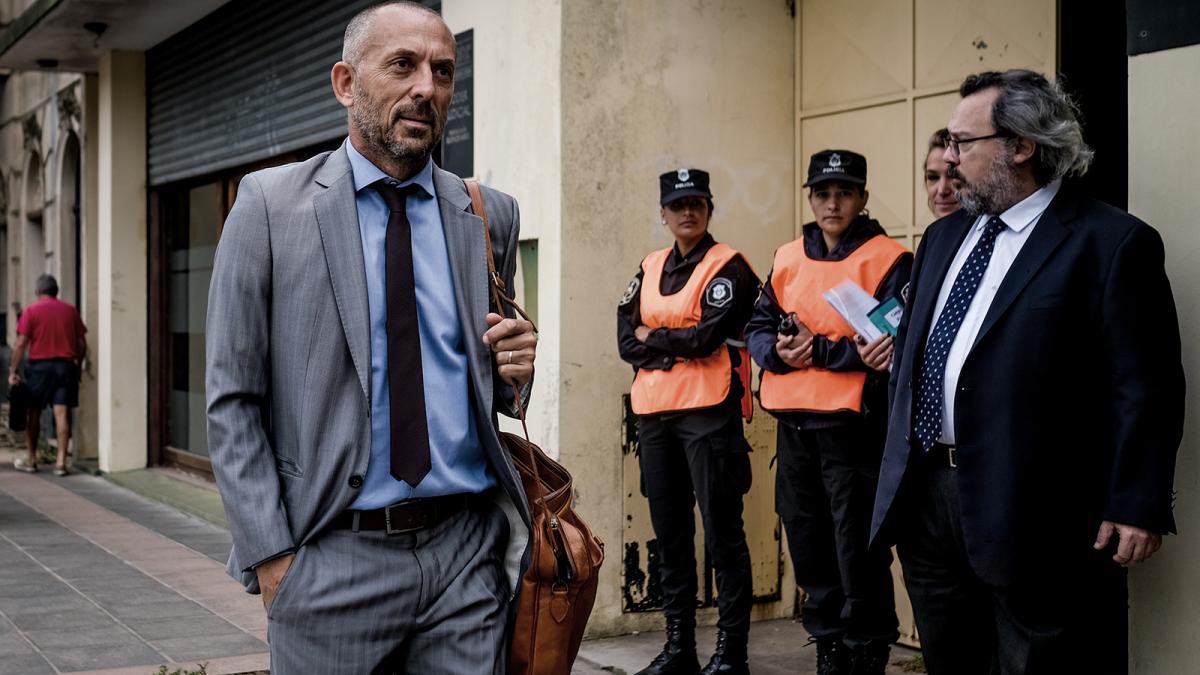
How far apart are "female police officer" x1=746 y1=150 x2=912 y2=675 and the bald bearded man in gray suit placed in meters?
2.68

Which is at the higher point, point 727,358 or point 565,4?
point 565,4

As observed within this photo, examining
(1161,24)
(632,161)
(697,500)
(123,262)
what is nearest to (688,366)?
(697,500)

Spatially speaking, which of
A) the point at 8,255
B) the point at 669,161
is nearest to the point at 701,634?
the point at 669,161

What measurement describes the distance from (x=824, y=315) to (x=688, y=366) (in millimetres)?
761

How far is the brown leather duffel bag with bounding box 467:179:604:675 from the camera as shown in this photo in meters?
2.87

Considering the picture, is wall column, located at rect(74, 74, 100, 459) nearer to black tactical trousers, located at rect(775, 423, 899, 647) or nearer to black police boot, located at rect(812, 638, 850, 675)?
black tactical trousers, located at rect(775, 423, 899, 647)

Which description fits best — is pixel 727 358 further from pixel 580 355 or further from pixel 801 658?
pixel 801 658

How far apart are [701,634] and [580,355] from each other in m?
1.49

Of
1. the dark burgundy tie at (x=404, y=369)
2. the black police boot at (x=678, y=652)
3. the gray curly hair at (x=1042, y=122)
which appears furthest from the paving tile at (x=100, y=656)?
the gray curly hair at (x=1042, y=122)

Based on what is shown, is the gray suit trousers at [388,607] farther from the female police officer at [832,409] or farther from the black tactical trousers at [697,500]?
the black tactical trousers at [697,500]

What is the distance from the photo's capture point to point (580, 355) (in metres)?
6.68

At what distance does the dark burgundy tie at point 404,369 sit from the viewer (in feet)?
9.07

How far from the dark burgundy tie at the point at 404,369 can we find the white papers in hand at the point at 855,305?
2613 millimetres

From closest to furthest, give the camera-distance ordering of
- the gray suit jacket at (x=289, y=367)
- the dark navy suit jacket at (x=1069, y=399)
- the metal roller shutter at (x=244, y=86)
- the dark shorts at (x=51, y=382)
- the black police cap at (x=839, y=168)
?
1. the gray suit jacket at (x=289, y=367)
2. the dark navy suit jacket at (x=1069, y=399)
3. the black police cap at (x=839, y=168)
4. the metal roller shutter at (x=244, y=86)
5. the dark shorts at (x=51, y=382)
